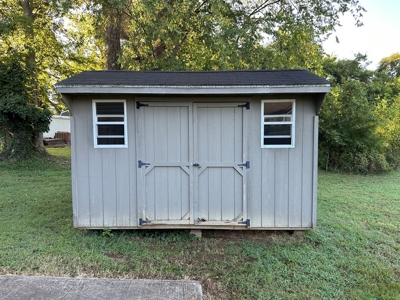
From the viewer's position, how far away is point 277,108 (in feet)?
11.7

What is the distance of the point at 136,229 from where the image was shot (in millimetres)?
3816

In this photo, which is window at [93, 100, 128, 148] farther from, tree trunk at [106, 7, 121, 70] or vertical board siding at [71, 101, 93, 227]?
tree trunk at [106, 7, 121, 70]

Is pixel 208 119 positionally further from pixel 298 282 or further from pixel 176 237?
pixel 298 282

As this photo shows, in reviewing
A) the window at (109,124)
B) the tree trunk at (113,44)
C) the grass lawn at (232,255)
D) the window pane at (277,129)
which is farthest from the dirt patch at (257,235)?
the tree trunk at (113,44)

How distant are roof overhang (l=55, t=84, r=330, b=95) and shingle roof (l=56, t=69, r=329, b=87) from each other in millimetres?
38

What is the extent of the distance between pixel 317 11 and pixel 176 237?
26.7 ft

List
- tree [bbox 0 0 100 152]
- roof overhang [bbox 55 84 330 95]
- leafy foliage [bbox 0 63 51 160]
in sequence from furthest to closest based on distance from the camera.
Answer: tree [bbox 0 0 100 152] < leafy foliage [bbox 0 63 51 160] < roof overhang [bbox 55 84 330 95]

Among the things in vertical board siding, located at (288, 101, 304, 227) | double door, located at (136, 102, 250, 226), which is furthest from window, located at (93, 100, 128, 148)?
vertical board siding, located at (288, 101, 304, 227)

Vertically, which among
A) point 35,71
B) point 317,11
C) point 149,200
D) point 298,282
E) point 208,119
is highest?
point 317,11

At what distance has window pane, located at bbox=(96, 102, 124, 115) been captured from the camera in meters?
3.58

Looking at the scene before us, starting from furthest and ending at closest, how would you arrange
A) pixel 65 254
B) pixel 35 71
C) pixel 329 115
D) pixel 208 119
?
pixel 35 71 < pixel 329 115 < pixel 208 119 < pixel 65 254

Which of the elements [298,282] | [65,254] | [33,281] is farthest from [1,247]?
[298,282]

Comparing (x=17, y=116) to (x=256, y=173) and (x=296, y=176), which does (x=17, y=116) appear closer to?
(x=256, y=173)

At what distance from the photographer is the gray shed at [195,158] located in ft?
11.7
